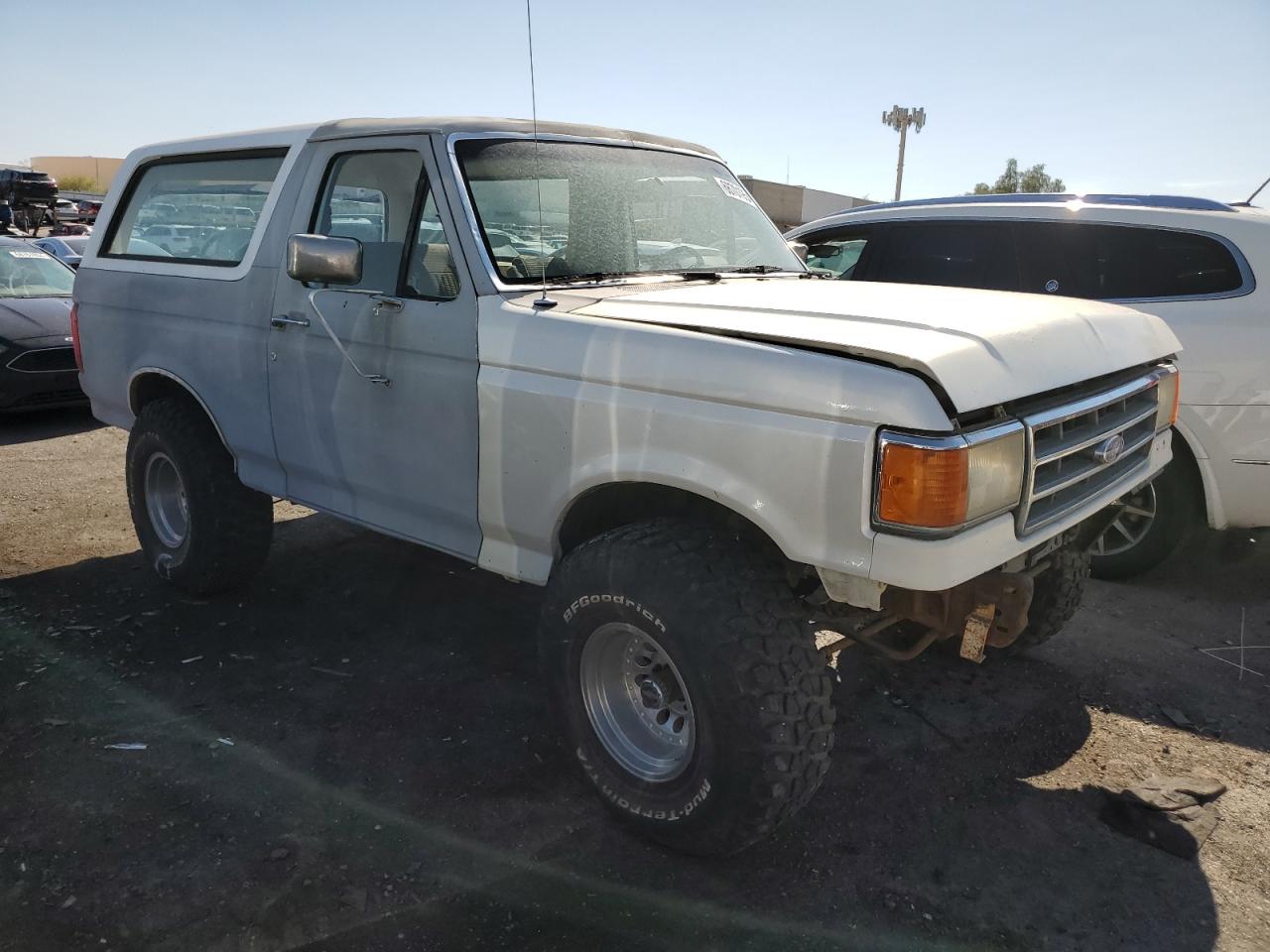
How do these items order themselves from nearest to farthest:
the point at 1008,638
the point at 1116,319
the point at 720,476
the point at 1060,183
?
the point at 720,476, the point at 1008,638, the point at 1116,319, the point at 1060,183

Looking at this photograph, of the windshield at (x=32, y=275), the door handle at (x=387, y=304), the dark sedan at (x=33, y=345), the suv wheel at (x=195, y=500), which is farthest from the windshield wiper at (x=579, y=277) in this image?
the windshield at (x=32, y=275)

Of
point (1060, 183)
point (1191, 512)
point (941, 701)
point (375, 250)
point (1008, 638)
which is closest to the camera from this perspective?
→ point (1008, 638)

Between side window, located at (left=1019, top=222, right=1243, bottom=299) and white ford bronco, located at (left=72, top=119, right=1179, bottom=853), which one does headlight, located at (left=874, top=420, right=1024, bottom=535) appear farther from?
side window, located at (left=1019, top=222, right=1243, bottom=299)

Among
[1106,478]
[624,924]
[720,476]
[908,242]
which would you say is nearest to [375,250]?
[720,476]

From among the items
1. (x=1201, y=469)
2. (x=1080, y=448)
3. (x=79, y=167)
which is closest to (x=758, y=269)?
(x=1080, y=448)

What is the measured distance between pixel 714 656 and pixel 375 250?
1999 millimetres

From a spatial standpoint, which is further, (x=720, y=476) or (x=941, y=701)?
(x=941, y=701)

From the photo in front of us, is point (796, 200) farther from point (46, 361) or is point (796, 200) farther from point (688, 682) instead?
point (688, 682)

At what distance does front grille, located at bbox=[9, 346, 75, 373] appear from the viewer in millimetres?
7941

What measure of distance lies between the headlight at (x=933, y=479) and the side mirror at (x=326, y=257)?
1832 mm

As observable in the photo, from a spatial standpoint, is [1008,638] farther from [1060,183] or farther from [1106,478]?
[1060,183]

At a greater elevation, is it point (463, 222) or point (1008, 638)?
point (463, 222)

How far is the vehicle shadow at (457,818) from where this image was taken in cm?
251

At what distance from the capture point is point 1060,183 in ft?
166
